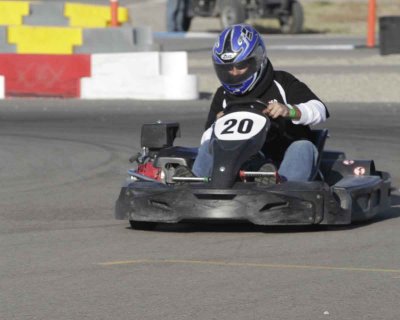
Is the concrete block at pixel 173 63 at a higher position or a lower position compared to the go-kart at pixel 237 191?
lower

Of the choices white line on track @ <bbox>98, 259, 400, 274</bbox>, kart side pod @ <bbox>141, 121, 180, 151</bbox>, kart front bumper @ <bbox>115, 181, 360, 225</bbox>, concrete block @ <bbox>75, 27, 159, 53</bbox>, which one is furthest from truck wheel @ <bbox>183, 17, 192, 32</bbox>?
white line on track @ <bbox>98, 259, 400, 274</bbox>

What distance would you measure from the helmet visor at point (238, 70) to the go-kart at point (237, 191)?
185mm

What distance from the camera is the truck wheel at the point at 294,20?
26.7m

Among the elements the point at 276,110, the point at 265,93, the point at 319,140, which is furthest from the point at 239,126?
the point at 319,140

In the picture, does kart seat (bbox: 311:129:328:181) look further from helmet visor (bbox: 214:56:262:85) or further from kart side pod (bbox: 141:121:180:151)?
kart side pod (bbox: 141:121:180:151)

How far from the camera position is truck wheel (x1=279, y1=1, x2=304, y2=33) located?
26703 millimetres

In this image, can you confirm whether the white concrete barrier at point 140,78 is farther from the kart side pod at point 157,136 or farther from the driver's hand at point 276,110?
the driver's hand at point 276,110

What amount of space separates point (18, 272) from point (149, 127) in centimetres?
215

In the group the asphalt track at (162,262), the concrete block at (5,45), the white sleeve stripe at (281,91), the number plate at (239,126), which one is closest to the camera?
the asphalt track at (162,262)

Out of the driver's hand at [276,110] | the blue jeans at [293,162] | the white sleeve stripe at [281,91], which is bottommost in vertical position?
the blue jeans at [293,162]

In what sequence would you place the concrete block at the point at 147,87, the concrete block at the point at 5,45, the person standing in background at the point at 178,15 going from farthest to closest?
the person standing in background at the point at 178,15, the concrete block at the point at 5,45, the concrete block at the point at 147,87

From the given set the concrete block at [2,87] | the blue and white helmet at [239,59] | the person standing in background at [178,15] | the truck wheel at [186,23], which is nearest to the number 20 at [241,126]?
the blue and white helmet at [239,59]

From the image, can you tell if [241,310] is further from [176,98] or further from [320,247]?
[176,98]

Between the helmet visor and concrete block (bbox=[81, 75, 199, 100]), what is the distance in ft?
27.1
